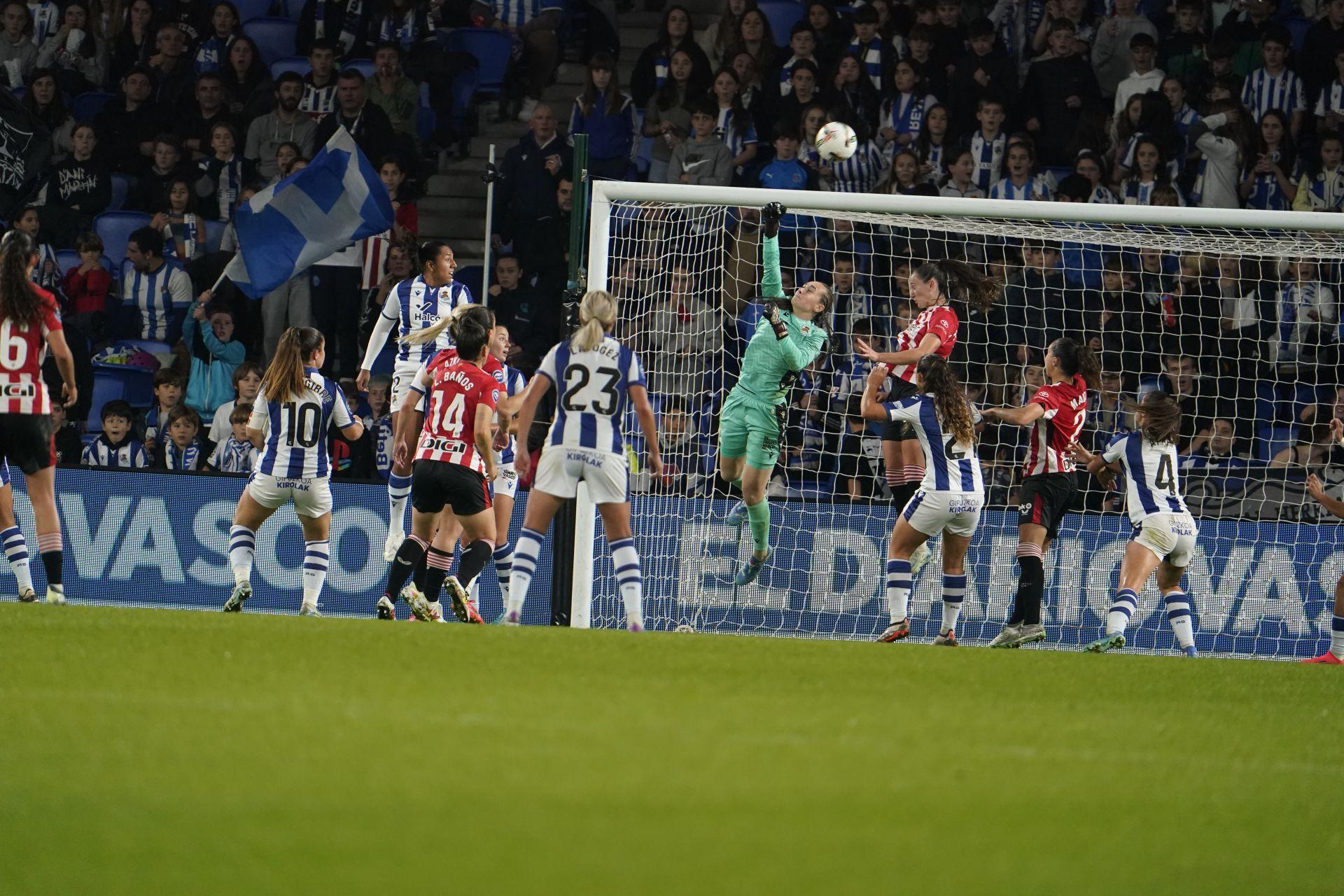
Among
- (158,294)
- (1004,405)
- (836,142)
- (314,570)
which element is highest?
(836,142)

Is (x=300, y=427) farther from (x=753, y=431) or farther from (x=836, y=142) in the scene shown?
(x=836, y=142)

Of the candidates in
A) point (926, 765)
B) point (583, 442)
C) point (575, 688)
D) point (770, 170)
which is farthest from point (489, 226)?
point (926, 765)

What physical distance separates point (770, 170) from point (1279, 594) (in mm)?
5890

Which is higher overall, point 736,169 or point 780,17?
point 780,17

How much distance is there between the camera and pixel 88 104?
Answer: 57.3ft

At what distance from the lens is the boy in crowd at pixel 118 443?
13.8 metres

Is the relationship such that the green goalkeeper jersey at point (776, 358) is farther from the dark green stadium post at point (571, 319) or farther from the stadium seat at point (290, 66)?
the stadium seat at point (290, 66)

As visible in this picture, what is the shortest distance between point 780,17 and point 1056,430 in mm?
8251

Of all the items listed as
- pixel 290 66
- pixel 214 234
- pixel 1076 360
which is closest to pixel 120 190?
pixel 214 234

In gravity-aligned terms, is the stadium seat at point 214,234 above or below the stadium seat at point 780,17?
below

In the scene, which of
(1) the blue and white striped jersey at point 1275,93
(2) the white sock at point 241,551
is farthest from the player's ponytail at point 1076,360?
(1) the blue and white striped jersey at point 1275,93

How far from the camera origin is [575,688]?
581cm

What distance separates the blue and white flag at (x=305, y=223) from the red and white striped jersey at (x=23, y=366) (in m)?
5.75

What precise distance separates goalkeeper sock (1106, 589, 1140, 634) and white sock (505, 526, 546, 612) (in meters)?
3.79
